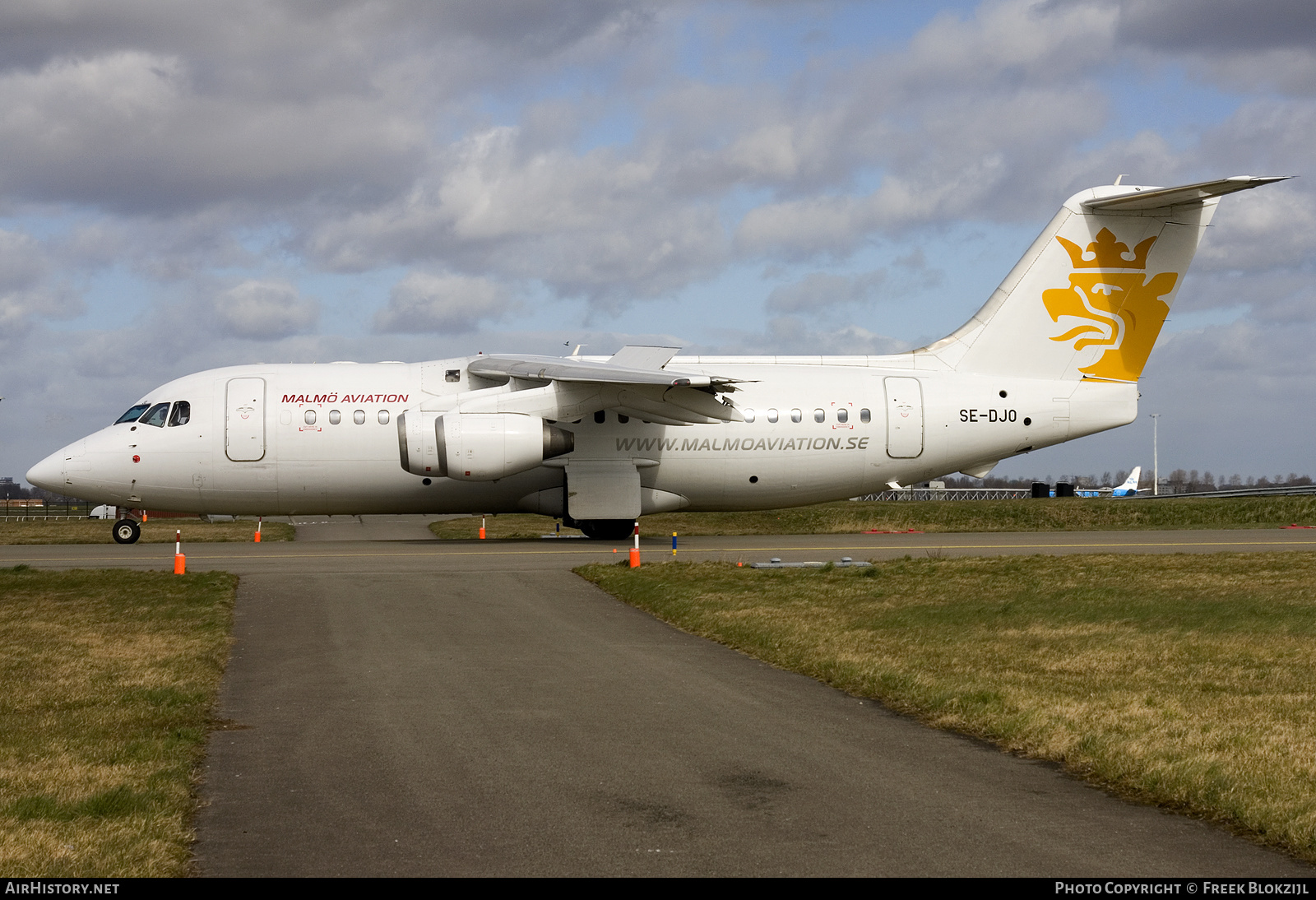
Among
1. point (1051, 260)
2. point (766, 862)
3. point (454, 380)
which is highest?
point (1051, 260)

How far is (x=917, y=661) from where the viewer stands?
11.9m

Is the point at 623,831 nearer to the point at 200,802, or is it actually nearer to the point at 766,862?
the point at 766,862

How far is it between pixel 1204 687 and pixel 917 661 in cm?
262

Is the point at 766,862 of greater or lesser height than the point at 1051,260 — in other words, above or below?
below

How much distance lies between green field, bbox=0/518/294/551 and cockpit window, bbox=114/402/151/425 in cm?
423

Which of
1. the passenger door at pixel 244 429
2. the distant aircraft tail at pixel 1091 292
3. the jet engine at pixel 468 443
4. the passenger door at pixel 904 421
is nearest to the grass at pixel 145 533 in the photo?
the passenger door at pixel 244 429

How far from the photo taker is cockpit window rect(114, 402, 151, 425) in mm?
28422

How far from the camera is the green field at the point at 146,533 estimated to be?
115ft

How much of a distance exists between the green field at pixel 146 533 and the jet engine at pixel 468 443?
8.91 m

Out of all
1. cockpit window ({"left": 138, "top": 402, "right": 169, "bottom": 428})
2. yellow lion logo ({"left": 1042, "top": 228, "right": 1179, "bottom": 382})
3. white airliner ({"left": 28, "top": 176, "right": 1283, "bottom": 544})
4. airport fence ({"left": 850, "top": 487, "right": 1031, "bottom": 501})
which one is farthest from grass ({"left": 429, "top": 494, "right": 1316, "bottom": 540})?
airport fence ({"left": 850, "top": 487, "right": 1031, "bottom": 501})

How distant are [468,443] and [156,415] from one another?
25.5 ft

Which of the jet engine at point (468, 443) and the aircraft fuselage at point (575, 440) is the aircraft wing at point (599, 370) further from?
the jet engine at point (468, 443)

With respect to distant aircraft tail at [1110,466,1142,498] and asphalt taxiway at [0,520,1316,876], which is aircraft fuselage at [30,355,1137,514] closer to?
asphalt taxiway at [0,520,1316,876]

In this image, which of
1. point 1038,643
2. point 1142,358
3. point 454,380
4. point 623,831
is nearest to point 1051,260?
point 1142,358
